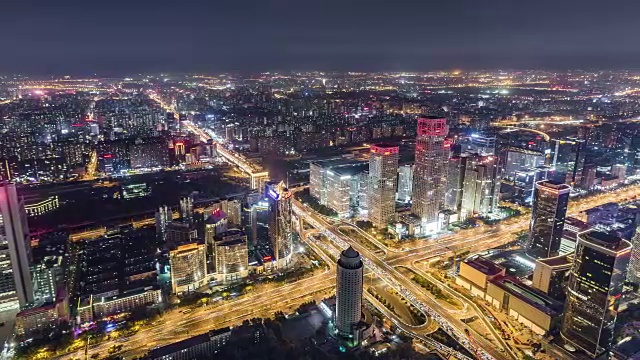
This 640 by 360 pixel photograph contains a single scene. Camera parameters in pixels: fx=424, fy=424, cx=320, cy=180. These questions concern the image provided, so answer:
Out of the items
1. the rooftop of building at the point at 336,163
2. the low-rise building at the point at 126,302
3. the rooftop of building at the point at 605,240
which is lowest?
the low-rise building at the point at 126,302

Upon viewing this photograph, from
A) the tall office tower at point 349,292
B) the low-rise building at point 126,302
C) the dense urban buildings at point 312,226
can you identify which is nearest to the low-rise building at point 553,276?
the dense urban buildings at point 312,226

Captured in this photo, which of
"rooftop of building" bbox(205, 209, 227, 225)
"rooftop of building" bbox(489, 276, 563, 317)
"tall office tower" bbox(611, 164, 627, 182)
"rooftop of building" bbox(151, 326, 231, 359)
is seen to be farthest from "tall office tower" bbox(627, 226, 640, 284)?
"rooftop of building" bbox(205, 209, 227, 225)

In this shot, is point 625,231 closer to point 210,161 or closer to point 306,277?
point 306,277

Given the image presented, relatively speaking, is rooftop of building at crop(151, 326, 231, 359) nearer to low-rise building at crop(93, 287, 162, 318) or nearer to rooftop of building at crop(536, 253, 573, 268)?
low-rise building at crop(93, 287, 162, 318)

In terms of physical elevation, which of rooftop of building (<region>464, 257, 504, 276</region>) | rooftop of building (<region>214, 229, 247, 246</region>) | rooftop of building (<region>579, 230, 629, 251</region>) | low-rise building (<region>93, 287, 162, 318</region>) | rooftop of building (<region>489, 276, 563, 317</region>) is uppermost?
rooftop of building (<region>579, 230, 629, 251</region>)

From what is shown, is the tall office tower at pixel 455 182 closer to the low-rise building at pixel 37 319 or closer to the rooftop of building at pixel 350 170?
the rooftop of building at pixel 350 170

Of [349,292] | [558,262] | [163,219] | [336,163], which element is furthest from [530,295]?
[163,219]
